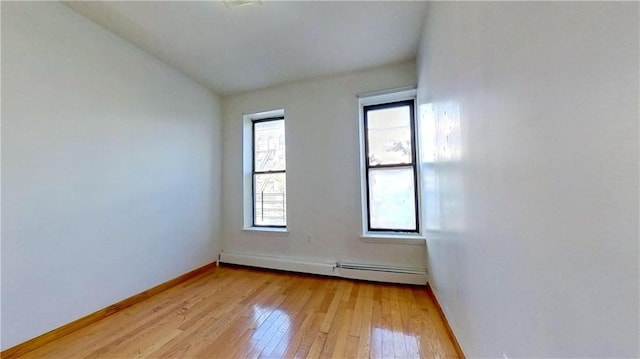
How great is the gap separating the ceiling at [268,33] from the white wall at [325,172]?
0.83 ft

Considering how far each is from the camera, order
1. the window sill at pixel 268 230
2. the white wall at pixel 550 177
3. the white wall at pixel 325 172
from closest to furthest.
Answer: the white wall at pixel 550 177, the white wall at pixel 325 172, the window sill at pixel 268 230

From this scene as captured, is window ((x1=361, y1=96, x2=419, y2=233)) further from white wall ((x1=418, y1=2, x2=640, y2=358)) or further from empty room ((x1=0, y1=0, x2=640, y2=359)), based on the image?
white wall ((x1=418, y1=2, x2=640, y2=358))

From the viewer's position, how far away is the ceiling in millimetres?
2062

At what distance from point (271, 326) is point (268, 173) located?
2.27 meters

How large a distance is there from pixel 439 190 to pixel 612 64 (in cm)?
154

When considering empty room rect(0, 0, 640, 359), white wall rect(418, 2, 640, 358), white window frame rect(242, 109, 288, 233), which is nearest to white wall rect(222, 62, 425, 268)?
empty room rect(0, 0, 640, 359)

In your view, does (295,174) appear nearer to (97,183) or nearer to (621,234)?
(97,183)

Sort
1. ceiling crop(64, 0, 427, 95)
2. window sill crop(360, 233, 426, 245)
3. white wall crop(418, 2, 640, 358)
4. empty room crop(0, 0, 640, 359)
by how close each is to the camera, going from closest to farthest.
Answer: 1. white wall crop(418, 2, 640, 358)
2. empty room crop(0, 0, 640, 359)
3. ceiling crop(64, 0, 427, 95)
4. window sill crop(360, 233, 426, 245)

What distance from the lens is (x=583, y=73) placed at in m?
0.54

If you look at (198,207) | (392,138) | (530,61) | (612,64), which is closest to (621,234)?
(612,64)

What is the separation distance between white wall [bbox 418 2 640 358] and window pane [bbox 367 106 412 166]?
5.80 ft

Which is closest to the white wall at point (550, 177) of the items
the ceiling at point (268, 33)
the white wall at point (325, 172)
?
the ceiling at point (268, 33)

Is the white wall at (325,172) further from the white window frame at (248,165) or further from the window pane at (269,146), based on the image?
the window pane at (269,146)

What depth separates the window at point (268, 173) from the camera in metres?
3.69
